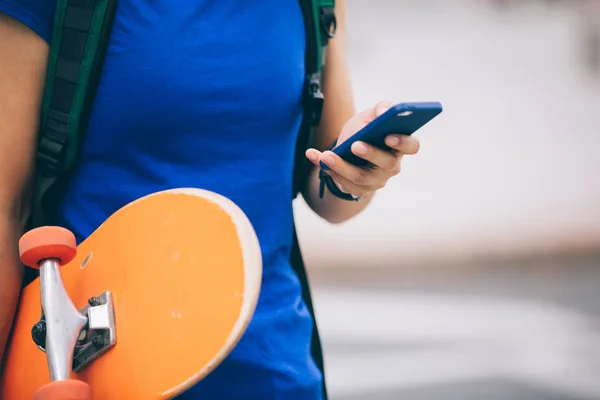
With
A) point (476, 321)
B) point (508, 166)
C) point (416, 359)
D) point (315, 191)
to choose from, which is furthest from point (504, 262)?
point (315, 191)

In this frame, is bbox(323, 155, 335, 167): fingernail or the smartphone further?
bbox(323, 155, 335, 167): fingernail

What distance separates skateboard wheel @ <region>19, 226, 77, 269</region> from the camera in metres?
0.88

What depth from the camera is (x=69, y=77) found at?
37.9 inches

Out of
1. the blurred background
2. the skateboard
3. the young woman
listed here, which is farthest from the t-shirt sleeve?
the blurred background

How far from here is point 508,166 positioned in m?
8.60

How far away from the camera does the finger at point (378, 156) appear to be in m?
0.96

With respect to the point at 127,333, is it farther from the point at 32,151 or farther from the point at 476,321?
the point at 476,321

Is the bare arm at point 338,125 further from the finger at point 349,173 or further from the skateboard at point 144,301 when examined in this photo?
the skateboard at point 144,301

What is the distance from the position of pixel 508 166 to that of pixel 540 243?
36.6 inches

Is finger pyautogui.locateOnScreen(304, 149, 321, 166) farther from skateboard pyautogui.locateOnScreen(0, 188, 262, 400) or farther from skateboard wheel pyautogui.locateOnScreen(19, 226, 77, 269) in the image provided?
skateboard wheel pyautogui.locateOnScreen(19, 226, 77, 269)

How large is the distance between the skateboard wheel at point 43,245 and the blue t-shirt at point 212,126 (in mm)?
147

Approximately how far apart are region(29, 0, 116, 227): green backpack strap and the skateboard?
12 cm

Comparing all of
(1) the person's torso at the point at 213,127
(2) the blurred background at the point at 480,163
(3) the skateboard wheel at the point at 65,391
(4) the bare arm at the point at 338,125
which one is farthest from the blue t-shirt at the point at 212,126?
(2) the blurred background at the point at 480,163

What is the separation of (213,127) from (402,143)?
0.80ft
